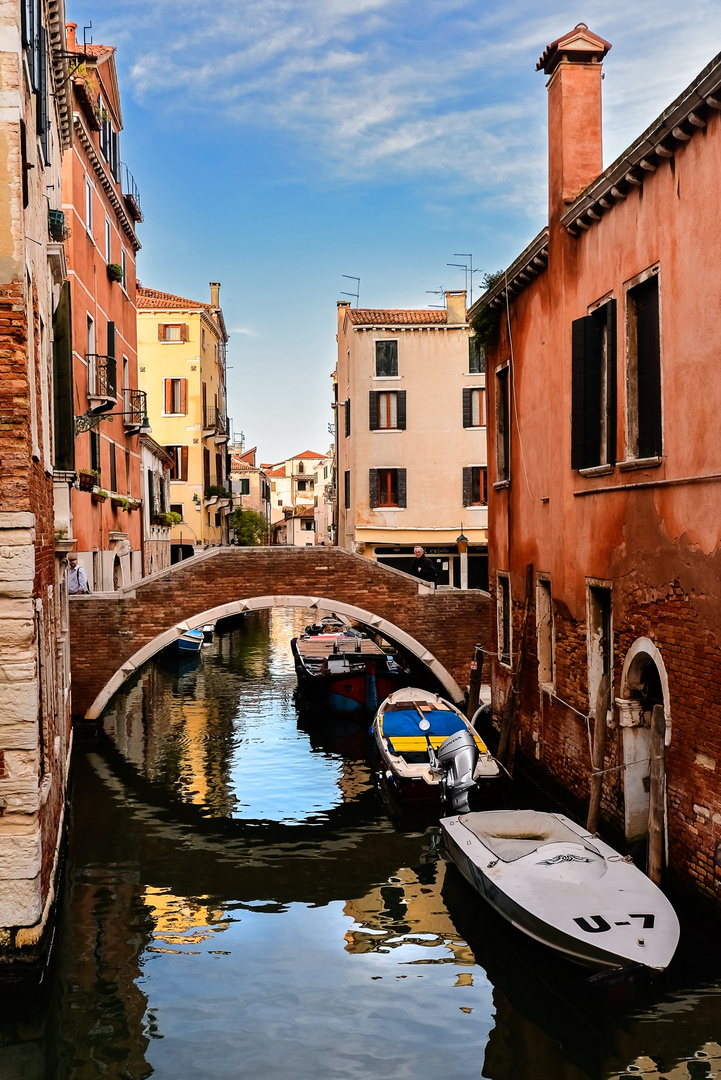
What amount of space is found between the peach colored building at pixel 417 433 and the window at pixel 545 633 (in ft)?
43.0

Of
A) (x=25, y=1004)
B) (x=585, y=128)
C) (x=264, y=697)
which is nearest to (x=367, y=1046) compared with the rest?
(x=25, y=1004)

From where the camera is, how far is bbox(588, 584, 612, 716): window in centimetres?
909

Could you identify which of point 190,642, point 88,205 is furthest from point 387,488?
point 88,205

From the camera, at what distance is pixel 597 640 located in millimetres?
9117

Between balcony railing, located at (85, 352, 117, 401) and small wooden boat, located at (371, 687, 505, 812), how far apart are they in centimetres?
625

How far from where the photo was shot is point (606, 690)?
8.52m

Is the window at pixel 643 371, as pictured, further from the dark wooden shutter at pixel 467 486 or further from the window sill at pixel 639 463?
the dark wooden shutter at pixel 467 486

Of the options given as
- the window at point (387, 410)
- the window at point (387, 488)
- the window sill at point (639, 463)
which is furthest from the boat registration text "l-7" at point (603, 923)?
the window at point (387, 410)

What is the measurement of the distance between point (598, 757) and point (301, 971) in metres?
2.84

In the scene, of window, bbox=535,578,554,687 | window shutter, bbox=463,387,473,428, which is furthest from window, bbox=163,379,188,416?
window, bbox=535,578,554,687

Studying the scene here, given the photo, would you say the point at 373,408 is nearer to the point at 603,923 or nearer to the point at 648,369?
the point at 648,369

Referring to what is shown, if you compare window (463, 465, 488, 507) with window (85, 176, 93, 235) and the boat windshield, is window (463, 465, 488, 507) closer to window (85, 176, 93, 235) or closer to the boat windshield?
window (85, 176, 93, 235)

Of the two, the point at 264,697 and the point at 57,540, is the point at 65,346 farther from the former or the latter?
the point at 264,697

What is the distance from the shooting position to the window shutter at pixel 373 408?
24.1 metres
